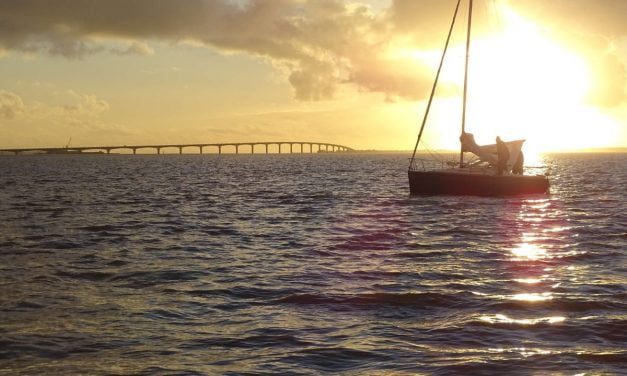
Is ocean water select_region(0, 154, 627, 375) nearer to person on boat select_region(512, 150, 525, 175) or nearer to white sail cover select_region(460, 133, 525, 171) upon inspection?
white sail cover select_region(460, 133, 525, 171)

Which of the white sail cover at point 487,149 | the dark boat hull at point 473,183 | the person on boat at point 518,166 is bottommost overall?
the dark boat hull at point 473,183

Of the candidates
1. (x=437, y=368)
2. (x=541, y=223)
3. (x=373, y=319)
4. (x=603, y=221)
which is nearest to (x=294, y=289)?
(x=373, y=319)

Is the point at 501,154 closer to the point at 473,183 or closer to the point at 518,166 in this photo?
A: the point at 473,183

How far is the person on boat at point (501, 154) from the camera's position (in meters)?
43.1

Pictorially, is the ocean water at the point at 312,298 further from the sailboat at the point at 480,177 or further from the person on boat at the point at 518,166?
the person on boat at the point at 518,166

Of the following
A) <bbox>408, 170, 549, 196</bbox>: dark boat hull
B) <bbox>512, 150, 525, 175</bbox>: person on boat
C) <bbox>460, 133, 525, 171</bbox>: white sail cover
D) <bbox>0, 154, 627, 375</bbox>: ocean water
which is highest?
<bbox>460, 133, 525, 171</bbox>: white sail cover

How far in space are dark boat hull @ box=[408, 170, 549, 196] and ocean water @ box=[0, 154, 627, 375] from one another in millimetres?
13657

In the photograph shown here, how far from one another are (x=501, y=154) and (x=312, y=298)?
3200 centimetres

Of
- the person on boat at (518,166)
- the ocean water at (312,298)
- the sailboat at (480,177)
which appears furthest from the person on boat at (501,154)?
the ocean water at (312,298)

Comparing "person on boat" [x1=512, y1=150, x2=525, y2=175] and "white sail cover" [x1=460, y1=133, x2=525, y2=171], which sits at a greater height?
"white sail cover" [x1=460, y1=133, x2=525, y2=171]

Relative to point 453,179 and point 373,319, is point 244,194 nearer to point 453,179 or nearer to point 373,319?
point 453,179

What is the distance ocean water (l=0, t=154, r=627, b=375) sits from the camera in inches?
394

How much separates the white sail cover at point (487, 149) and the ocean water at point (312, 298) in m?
15.1

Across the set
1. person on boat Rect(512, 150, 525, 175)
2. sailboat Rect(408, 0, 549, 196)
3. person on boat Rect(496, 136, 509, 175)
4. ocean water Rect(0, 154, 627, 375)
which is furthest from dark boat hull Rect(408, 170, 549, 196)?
ocean water Rect(0, 154, 627, 375)
